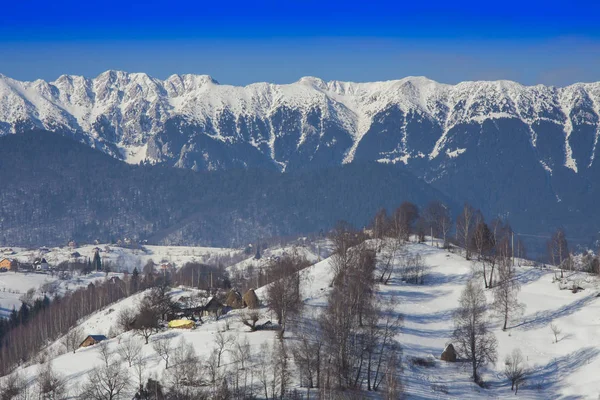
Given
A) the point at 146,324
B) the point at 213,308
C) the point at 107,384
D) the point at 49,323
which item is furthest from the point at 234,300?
the point at 49,323

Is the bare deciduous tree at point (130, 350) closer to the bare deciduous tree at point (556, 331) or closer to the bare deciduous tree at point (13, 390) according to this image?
the bare deciduous tree at point (13, 390)

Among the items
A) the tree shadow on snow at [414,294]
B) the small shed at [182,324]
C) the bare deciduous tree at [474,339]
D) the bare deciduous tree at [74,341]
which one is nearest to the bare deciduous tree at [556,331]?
the bare deciduous tree at [474,339]

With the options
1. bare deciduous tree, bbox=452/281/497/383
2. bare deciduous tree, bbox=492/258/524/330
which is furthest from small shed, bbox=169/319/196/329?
bare deciduous tree, bbox=492/258/524/330

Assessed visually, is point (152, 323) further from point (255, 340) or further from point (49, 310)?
point (49, 310)

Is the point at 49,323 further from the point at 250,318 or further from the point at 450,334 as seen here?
the point at 450,334

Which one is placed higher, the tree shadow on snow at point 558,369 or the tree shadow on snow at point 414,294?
the tree shadow on snow at point 414,294
